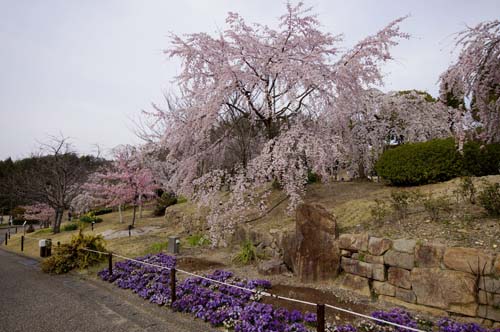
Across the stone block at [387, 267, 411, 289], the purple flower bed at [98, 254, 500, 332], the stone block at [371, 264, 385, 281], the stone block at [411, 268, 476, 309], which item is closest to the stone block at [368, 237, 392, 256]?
the stone block at [371, 264, 385, 281]

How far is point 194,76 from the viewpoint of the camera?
28.0 ft

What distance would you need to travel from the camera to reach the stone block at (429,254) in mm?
4066

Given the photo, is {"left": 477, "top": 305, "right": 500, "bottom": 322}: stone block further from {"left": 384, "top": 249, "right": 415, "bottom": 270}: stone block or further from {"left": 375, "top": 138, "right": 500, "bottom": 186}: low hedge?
{"left": 375, "top": 138, "right": 500, "bottom": 186}: low hedge

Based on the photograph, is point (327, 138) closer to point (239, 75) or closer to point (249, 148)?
point (239, 75)

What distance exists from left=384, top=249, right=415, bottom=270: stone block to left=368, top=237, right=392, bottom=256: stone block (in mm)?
75

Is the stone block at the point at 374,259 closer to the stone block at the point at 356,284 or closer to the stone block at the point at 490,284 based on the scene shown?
the stone block at the point at 356,284

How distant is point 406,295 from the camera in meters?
4.27

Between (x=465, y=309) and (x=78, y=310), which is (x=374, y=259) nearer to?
(x=465, y=309)

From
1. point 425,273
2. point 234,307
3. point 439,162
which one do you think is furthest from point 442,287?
point 439,162

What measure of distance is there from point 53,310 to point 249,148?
275 inches

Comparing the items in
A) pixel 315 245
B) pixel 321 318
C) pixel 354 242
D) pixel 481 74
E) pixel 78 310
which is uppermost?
pixel 481 74

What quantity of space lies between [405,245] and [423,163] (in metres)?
3.44

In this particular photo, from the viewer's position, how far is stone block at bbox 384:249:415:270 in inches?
169

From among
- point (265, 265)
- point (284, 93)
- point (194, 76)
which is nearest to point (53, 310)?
point (265, 265)
